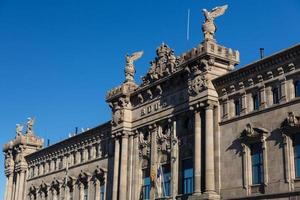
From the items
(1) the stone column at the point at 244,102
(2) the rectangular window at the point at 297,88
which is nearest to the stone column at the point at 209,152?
(1) the stone column at the point at 244,102

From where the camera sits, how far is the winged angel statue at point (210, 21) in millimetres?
48906

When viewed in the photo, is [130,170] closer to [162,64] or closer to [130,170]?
[130,170]

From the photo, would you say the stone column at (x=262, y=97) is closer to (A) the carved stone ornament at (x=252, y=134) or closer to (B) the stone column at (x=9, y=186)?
(A) the carved stone ornament at (x=252, y=134)

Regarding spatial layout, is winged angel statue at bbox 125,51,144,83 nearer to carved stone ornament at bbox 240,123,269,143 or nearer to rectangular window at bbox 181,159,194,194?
rectangular window at bbox 181,159,194,194

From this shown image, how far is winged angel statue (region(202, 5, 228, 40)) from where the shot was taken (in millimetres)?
48906

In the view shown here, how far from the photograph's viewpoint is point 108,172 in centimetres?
6156

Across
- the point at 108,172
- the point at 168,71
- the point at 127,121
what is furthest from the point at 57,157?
the point at 168,71

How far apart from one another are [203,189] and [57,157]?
34.2 metres

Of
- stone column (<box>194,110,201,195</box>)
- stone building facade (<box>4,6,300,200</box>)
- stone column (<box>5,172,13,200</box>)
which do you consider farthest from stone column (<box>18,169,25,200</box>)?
stone column (<box>194,110,201,195</box>)

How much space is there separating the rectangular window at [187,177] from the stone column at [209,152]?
3.02 metres

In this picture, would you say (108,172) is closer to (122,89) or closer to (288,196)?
(122,89)

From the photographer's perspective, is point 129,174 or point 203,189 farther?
point 129,174

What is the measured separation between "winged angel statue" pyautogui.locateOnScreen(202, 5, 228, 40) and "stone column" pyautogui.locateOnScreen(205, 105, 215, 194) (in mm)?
6993

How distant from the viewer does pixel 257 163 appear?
41625mm
